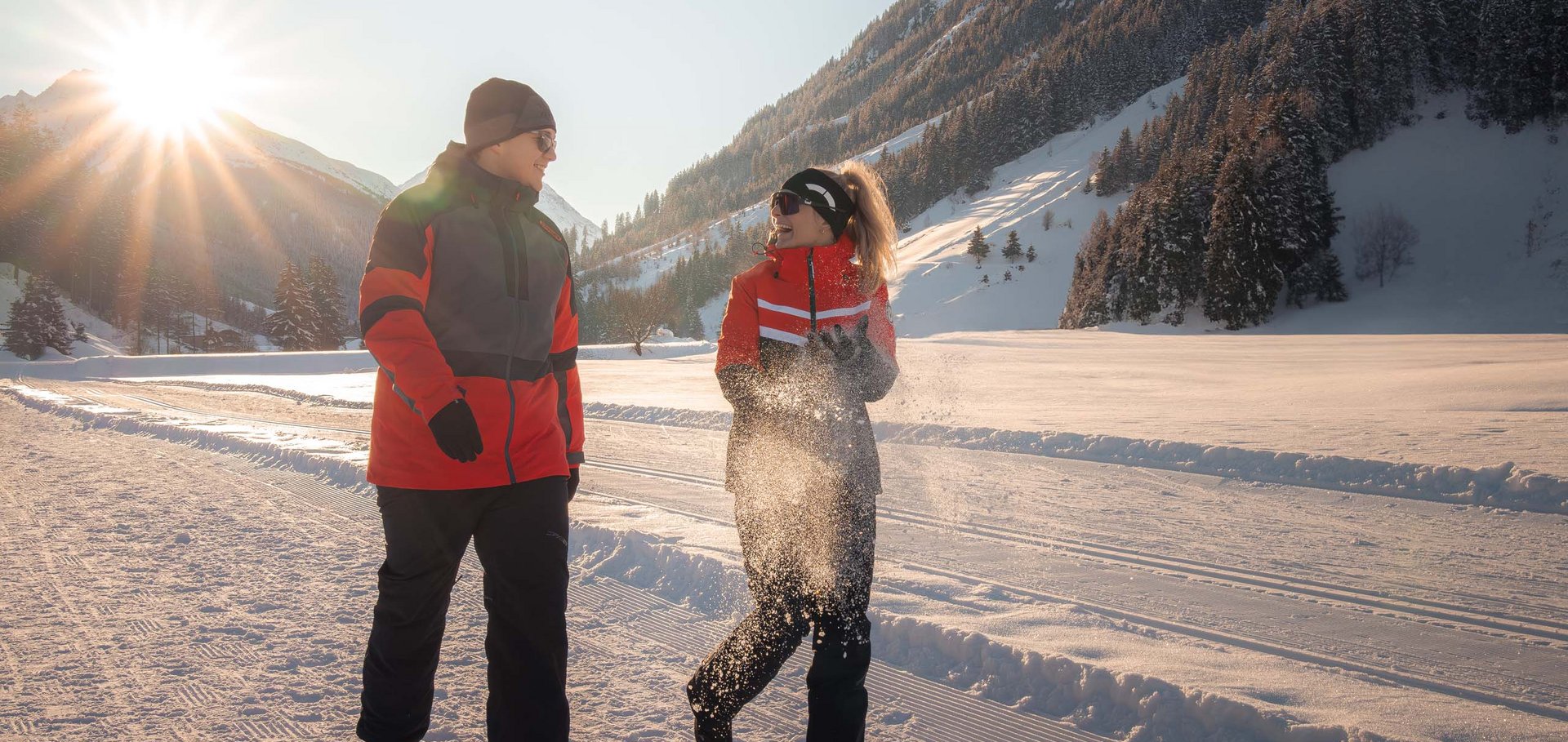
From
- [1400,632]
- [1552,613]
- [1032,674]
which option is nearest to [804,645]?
[1032,674]

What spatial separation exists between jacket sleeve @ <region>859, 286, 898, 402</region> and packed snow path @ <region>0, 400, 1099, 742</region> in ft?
4.72

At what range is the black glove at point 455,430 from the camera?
1900 mm

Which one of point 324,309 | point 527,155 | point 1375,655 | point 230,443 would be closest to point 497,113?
point 527,155

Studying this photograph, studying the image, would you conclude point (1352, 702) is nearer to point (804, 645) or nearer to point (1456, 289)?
point (804, 645)

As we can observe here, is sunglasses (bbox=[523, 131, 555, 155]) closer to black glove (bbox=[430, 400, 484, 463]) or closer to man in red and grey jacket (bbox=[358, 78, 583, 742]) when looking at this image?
man in red and grey jacket (bbox=[358, 78, 583, 742])

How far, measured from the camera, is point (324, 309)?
186 feet

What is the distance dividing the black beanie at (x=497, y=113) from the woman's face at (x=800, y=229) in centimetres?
79

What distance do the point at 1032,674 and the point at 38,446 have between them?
496 inches

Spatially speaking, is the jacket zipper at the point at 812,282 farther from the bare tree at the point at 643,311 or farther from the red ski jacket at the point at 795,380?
the bare tree at the point at 643,311

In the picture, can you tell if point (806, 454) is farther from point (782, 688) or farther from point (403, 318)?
point (782, 688)

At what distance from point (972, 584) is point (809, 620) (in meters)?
2.38

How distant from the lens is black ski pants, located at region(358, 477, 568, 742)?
2.02 meters

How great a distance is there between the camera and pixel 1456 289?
140ft

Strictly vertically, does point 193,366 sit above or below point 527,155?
below
